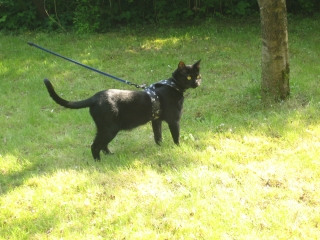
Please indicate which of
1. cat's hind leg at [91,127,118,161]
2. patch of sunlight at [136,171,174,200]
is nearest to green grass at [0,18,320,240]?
patch of sunlight at [136,171,174,200]

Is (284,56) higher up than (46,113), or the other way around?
(284,56)

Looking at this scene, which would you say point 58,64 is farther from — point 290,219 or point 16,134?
point 290,219

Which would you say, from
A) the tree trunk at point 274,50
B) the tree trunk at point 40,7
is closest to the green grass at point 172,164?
the tree trunk at point 274,50

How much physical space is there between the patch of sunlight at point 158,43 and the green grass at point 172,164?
136 centimetres

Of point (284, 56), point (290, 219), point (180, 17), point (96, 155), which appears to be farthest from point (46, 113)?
point (180, 17)

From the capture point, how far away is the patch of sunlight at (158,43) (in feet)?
36.2

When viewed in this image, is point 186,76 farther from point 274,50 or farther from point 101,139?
point 274,50

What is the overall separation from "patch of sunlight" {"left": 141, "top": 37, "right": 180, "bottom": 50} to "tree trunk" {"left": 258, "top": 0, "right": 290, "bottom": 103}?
489cm

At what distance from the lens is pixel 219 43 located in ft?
35.6

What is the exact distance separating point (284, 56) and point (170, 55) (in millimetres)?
4304

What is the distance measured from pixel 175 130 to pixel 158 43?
6.32 metres

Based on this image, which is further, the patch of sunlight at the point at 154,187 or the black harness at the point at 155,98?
the black harness at the point at 155,98

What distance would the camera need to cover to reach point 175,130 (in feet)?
17.8

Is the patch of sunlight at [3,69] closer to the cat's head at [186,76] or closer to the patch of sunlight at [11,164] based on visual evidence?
the patch of sunlight at [11,164]
